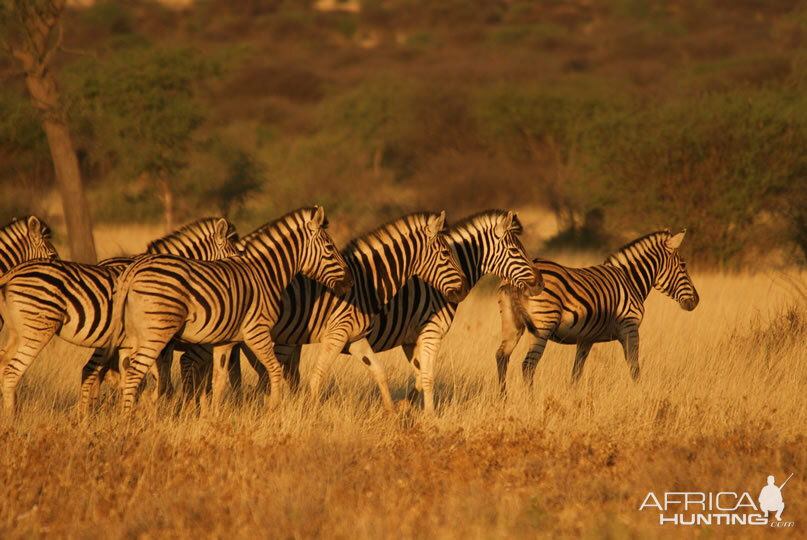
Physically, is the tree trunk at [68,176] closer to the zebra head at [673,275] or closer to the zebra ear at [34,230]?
the zebra ear at [34,230]

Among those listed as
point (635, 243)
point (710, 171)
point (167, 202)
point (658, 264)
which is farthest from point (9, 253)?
point (167, 202)

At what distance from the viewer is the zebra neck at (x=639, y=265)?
921cm

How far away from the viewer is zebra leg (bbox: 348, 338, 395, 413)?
7.53 meters

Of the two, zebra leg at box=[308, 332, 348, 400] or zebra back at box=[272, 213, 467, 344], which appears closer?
zebra leg at box=[308, 332, 348, 400]

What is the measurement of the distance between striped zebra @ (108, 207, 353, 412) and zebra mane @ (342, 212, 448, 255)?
0.49 m

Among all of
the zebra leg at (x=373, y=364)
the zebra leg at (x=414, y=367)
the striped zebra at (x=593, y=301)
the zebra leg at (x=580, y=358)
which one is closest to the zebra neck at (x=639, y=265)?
the striped zebra at (x=593, y=301)

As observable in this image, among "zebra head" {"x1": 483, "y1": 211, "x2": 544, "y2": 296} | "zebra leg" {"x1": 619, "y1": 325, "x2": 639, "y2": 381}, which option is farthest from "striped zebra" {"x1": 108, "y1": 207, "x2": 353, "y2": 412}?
"zebra leg" {"x1": 619, "y1": 325, "x2": 639, "y2": 381}

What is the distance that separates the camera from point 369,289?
7.59m

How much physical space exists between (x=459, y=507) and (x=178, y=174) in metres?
19.8

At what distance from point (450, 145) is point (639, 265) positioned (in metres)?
26.8

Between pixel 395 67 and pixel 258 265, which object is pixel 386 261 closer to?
pixel 258 265

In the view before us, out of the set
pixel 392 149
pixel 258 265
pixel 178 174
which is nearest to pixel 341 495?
pixel 258 265

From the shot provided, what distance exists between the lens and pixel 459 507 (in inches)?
207

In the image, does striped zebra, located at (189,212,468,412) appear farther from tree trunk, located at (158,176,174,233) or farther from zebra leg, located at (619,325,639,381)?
tree trunk, located at (158,176,174,233)
